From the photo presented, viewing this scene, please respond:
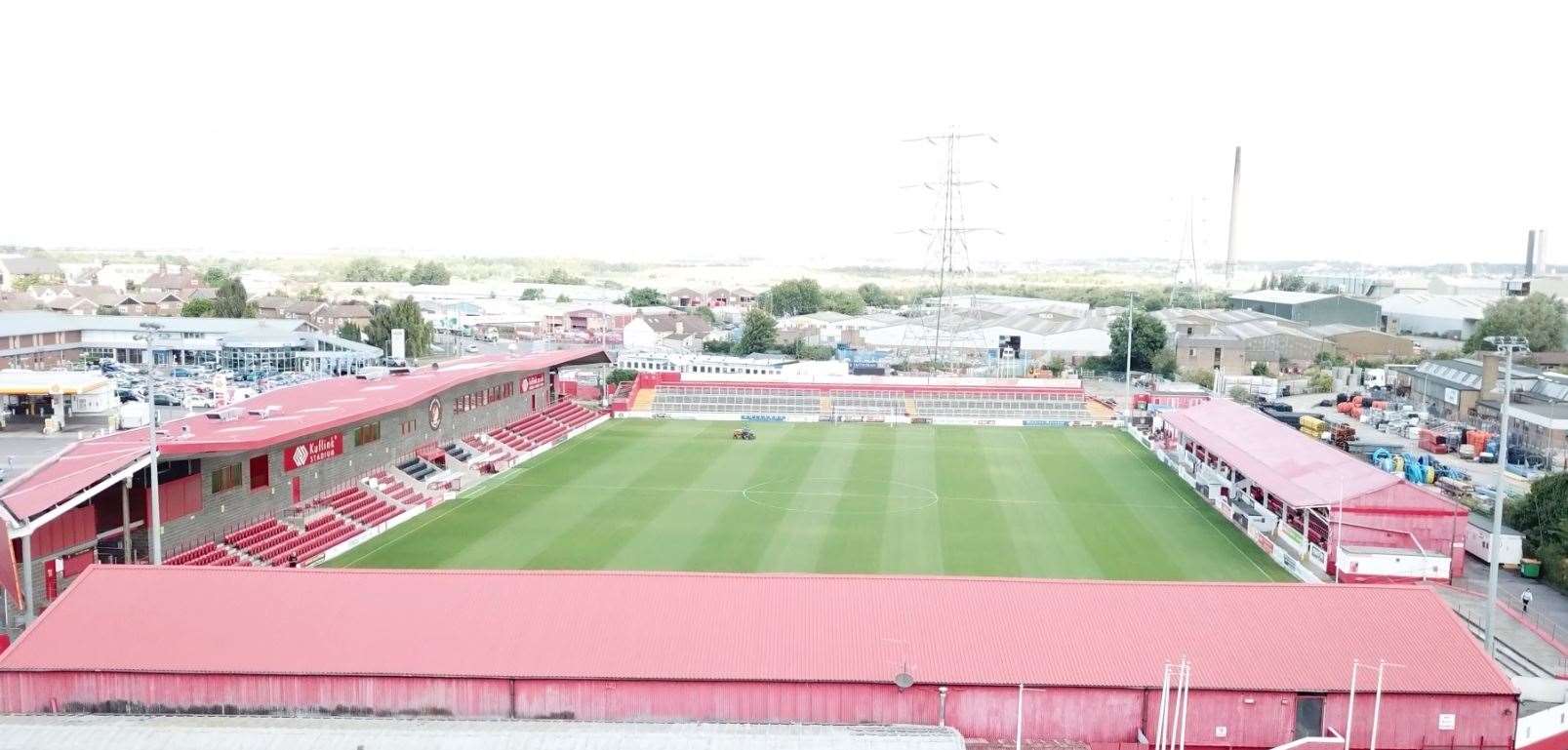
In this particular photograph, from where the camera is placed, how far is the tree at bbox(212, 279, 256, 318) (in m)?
93.8

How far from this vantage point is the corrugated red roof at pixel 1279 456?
29844mm

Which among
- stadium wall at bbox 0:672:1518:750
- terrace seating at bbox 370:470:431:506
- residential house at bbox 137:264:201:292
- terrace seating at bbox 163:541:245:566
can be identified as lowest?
terrace seating at bbox 370:470:431:506

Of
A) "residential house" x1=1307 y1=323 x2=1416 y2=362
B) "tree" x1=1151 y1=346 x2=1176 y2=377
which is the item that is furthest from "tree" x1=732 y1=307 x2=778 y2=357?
"residential house" x1=1307 y1=323 x2=1416 y2=362

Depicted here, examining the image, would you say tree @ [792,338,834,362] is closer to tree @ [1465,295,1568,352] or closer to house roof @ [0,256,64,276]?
tree @ [1465,295,1568,352]

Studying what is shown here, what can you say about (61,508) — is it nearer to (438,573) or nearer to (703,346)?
(438,573)

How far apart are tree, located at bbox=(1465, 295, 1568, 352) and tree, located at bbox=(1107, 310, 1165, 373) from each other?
23.0 meters

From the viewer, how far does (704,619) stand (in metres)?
18.0

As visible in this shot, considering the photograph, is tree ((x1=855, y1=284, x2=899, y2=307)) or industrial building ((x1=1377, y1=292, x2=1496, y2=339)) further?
tree ((x1=855, y1=284, x2=899, y2=307))

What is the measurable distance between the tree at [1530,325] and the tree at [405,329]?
→ 77905mm

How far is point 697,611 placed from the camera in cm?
1822

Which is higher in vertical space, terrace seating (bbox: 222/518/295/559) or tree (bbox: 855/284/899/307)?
tree (bbox: 855/284/899/307)

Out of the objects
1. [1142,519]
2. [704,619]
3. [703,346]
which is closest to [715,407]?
[1142,519]

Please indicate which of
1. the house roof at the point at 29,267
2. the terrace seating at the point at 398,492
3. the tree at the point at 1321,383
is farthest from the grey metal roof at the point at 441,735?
the house roof at the point at 29,267

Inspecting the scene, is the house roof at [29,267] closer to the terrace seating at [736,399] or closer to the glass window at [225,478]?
the terrace seating at [736,399]
